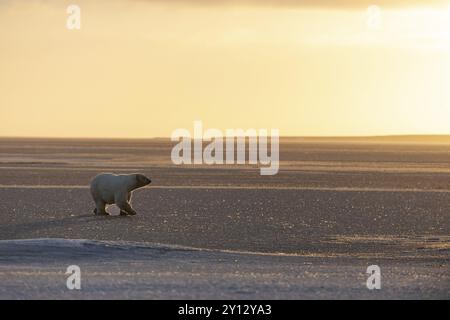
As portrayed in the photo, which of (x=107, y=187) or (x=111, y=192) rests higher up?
(x=107, y=187)

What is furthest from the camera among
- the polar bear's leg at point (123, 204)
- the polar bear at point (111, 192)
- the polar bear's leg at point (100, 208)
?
the polar bear's leg at point (100, 208)

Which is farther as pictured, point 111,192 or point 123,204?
point 111,192

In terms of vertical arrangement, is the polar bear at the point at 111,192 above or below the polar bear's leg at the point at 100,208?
above

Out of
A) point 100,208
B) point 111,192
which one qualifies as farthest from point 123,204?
point 100,208

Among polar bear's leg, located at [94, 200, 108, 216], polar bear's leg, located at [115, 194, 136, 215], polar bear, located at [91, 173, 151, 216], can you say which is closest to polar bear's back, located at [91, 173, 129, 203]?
polar bear, located at [91, 173, 151, 216]

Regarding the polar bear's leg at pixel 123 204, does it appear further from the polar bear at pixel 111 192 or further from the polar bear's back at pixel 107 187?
the polar bear's back at pixel 107 187

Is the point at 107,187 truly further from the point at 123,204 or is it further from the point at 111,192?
the point at 123,204

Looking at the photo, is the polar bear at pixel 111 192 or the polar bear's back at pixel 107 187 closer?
the polar bear at pixel 111 192

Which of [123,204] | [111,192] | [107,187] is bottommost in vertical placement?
[123,204]

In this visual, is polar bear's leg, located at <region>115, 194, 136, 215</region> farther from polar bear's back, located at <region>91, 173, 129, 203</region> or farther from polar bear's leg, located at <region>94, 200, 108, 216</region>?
polar bear's leg, located at <region>94, 200, 108, 216</region>

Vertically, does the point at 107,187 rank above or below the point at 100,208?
above

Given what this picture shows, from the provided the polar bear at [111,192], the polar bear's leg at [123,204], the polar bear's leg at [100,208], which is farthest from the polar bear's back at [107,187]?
the polar bear's leg at [123,204]
